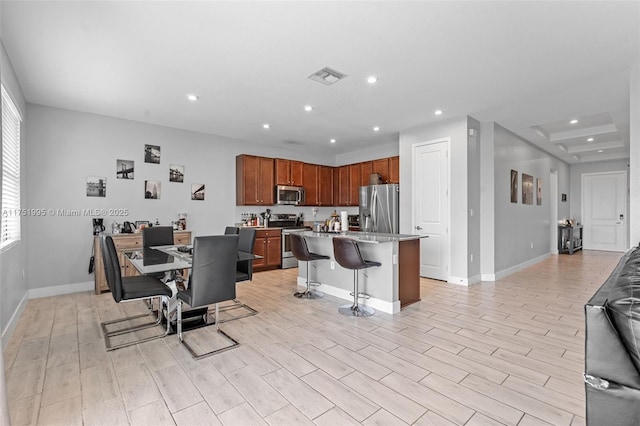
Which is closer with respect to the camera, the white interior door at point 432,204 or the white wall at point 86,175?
the white wall at point 86,175

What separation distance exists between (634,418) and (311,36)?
2.98m

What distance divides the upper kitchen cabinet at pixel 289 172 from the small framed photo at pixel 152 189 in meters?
2.35

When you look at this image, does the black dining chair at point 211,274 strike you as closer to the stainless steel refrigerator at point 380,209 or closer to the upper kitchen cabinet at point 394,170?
the stainless steel refrigerator at point 380,209

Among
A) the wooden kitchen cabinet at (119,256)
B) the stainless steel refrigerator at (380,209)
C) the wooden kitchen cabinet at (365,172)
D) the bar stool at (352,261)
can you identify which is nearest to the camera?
the bar stool at (352,261)

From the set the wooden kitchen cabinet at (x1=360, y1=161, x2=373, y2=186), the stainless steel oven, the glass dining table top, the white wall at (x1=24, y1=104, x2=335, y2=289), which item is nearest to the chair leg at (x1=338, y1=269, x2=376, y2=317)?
the glass dining table top

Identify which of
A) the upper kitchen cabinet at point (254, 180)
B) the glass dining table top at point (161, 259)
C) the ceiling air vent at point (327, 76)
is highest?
the ceiling air vent at point (327, 76)

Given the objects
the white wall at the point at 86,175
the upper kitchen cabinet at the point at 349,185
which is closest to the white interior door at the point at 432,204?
the upper kitchen cabinet at the point at 349,185

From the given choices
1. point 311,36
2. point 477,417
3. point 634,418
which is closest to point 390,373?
point 477,417

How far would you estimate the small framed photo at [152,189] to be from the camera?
5332mm

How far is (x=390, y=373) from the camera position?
2.31 m

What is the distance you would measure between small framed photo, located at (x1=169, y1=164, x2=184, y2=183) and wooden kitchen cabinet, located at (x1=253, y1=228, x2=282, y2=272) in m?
1.74

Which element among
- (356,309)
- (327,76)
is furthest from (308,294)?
(327,76)

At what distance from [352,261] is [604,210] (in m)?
9.67

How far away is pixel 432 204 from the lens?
17.8 feet
